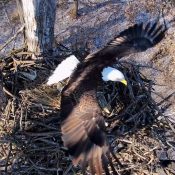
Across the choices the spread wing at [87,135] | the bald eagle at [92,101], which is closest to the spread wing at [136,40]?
the bald eagle at [92,101]

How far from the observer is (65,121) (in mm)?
3514

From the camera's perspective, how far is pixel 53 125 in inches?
148

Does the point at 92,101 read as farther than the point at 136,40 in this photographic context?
No

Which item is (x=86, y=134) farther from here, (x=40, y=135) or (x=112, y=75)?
(x=112, y=75)

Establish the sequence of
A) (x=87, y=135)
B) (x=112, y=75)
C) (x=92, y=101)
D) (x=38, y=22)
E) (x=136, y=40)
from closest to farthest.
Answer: (x=87, y=135), (x=92, y=101), (x=112, y=75), (x=136, y=40), (x=38, y=22)

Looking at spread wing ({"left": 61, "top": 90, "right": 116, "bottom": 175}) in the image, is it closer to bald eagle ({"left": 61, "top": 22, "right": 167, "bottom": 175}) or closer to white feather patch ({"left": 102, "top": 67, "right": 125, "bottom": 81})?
bald eagle ({"left": 61, "top": 22, "right": 167, "bottom": 175})

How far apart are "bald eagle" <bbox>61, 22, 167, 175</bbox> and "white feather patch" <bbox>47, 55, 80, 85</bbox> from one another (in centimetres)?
6

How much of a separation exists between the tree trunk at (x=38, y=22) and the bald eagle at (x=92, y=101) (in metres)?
0.53

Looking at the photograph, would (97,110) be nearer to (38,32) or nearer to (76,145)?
(76,145)

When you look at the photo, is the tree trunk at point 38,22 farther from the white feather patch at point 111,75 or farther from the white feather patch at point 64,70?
the white feather patch at point 111,75

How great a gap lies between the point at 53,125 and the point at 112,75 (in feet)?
1.82

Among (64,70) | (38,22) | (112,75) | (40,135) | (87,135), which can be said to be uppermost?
(38,22)

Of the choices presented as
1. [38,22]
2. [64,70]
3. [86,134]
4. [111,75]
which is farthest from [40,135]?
[38,22]

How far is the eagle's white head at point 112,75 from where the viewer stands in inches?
152
